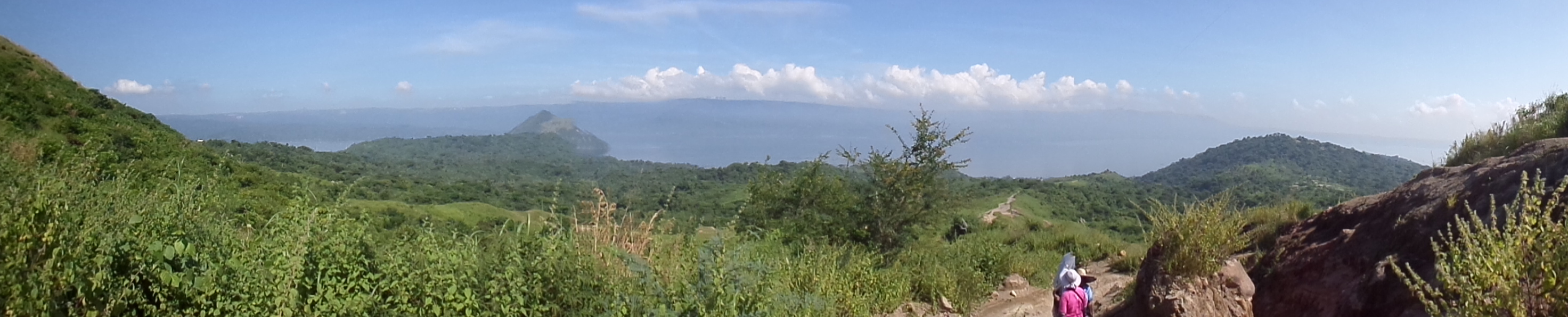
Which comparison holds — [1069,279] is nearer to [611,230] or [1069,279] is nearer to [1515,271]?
[1515,271]

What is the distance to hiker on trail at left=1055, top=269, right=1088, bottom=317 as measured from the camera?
5.24 metres

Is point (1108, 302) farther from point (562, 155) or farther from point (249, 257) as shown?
point (562, 155)

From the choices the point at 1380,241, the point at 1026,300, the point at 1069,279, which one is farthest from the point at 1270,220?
the point at 1069,279

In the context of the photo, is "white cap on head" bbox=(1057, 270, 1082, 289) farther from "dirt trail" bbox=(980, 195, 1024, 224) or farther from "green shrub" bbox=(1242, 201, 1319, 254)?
"dirt trail" bbox=(980, 195, 1024, 224)

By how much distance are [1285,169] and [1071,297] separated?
64.9 metres

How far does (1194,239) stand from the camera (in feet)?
16.9

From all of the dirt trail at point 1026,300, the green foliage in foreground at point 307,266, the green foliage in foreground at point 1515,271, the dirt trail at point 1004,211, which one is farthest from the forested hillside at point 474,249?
the dirt trail at point 1004,211

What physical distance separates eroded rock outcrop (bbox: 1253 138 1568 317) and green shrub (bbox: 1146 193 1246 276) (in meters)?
0.53

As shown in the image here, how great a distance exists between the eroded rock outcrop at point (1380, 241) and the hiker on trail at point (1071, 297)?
57.4 inches

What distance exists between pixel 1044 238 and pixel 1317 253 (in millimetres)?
9113

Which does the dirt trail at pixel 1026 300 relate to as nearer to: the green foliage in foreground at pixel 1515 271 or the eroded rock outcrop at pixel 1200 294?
the eroded rock outcrop at pixel 1200 294

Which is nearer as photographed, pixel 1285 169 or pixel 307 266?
pixel 307 266

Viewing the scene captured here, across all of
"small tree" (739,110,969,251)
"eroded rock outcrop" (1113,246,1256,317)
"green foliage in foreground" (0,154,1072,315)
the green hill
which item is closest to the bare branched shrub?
"green foliage in foreground" (0,154,1072,315)

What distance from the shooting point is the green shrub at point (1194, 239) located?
5.16m
